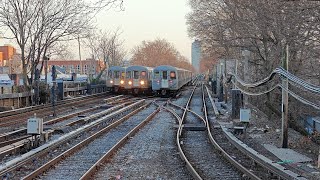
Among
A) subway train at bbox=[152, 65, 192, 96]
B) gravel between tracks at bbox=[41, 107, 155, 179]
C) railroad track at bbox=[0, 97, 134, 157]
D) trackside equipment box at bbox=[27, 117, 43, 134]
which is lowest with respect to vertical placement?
gravel between tracks at bbox=[41, 107, 155, 179]

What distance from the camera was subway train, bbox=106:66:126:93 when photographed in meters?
45.9

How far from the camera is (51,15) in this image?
109 feet

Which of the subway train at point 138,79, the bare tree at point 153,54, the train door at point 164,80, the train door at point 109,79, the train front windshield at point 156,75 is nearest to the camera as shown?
the train door at point 164,80

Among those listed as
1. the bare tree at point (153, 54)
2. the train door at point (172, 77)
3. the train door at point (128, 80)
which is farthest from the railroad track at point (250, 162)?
the bare tree at point (153, 54)

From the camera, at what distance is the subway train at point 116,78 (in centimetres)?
4591

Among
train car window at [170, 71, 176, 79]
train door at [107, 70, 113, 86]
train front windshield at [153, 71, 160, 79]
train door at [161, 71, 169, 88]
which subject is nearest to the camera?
train door at [161, 71, 169, 88]

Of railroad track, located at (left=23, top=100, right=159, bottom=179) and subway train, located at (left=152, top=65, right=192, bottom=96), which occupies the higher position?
subway train, located at (left=152, top=65, right=192, bottom=96)

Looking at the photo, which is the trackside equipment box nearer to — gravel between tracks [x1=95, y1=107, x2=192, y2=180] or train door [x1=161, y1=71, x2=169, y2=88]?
gravel between tracks [x1=95, y1=107, x2=192, y2=180]

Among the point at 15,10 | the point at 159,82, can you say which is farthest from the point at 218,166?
the point at 159,82

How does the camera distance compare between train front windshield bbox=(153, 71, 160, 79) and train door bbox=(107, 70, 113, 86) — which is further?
train door bbox=(107, 70, 113, 86)

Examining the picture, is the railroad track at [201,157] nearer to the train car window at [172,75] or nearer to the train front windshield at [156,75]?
the train car window at [172,75]

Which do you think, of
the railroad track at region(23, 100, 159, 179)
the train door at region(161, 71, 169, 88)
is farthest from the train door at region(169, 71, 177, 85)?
the railroad track at region(23, 100, 159, 179)

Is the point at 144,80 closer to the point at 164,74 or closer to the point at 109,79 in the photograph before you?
the point at 164,74

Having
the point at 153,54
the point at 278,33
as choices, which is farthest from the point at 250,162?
the point at 153,54
